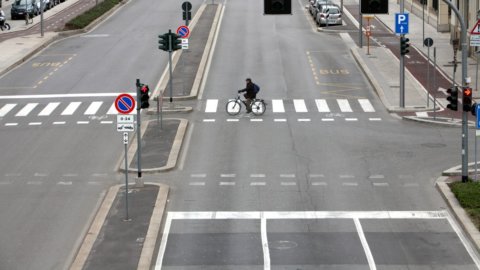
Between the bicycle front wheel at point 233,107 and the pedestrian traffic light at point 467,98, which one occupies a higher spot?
the pedestrian traffic light at point 467,98

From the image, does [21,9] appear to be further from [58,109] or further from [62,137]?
[62,137]

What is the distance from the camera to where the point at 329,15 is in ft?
247

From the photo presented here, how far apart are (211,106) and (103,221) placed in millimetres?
19327

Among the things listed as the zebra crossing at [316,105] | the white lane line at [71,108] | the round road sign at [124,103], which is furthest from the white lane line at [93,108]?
the round road sign at [124,103]

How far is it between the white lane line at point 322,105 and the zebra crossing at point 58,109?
819cm

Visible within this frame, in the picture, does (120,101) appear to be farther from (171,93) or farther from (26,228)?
(171,93)

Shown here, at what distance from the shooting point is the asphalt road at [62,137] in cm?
2720

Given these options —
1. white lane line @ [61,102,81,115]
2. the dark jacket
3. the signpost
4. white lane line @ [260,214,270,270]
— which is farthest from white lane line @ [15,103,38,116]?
white lane line @ [260,214,270,270]

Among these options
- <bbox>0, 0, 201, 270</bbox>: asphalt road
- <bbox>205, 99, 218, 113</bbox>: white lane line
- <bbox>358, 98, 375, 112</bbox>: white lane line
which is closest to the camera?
<bbox>0, 0, 201, 270</bbox>: asphalt road

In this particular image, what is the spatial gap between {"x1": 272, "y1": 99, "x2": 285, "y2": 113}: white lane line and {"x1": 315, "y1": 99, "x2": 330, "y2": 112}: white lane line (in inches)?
63.8

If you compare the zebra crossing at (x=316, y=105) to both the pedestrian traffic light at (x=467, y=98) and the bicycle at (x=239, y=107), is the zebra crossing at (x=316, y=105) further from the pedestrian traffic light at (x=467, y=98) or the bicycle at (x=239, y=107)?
the pedestrian traffic light at (x=467, y=98)

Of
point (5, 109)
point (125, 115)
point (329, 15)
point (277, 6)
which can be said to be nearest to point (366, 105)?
point (277, 6)

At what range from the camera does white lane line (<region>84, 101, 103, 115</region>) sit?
149 ft

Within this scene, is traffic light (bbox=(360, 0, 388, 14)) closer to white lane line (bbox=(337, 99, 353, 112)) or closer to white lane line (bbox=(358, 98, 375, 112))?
white lane line (bbox=(337, 99, 353, 112))
